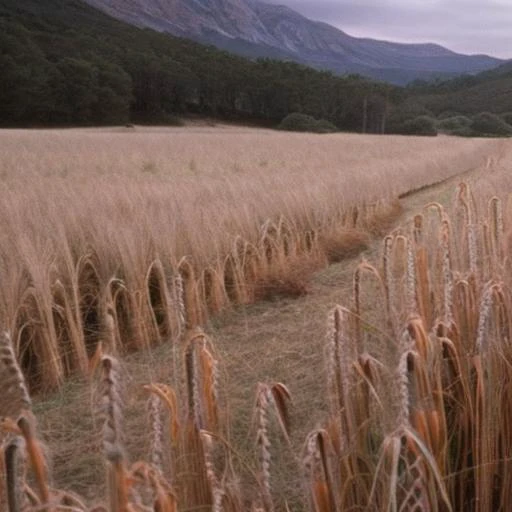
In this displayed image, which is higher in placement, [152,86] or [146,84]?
[146,84]

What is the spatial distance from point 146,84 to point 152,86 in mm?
380

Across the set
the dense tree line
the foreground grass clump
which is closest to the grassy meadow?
the foreground grass clump

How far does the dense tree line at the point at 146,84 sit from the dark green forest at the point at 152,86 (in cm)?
6

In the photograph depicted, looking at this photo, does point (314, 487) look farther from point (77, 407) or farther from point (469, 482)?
point (77, 407)

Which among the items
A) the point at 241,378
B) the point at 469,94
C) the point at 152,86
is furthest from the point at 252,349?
the point at 469,94

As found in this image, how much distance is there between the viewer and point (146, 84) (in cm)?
4116

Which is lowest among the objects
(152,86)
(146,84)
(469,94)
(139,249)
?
(139,249)

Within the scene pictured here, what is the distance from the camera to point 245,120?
4425cm

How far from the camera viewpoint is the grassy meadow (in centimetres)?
99

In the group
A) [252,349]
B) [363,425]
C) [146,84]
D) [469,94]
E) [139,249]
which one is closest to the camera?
[363,425]

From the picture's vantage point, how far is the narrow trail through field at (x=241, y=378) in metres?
1.79

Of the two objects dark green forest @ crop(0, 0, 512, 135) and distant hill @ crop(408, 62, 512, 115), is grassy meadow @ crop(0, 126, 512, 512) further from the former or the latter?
distant hill @ crop(408, 62, 512, 115)

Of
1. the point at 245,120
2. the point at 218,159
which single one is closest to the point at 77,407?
the point at 218,159

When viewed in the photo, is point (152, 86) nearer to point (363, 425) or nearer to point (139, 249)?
point (139, 249)
